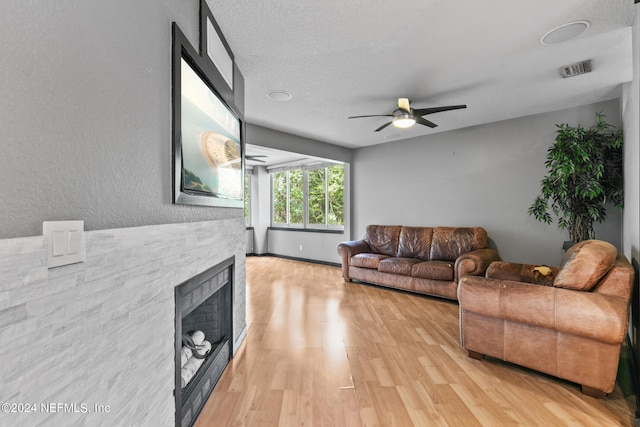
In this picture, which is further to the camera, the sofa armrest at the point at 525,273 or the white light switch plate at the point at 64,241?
the sofa armrest at the point at 525,273

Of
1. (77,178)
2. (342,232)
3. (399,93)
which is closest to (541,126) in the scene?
(399,93)

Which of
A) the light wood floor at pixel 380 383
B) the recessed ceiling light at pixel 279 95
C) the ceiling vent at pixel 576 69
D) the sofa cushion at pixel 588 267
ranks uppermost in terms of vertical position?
the ceiling vent at pixel 576 69

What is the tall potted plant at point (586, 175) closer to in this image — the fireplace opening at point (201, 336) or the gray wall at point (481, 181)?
the gray wall at point (481, 181)

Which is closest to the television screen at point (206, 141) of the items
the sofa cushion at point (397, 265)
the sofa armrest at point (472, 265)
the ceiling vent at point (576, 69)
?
the sofa cushion at point (397, 265)

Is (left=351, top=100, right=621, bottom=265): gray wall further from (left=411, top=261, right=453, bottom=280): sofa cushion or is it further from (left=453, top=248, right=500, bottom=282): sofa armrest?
→ (left=411, top=261, right=453, bottom=280): sofa cushion

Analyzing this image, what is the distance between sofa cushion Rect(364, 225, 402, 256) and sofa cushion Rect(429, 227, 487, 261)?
0.67m

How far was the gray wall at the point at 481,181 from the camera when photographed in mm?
4086

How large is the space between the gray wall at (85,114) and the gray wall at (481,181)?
4637 millimetres

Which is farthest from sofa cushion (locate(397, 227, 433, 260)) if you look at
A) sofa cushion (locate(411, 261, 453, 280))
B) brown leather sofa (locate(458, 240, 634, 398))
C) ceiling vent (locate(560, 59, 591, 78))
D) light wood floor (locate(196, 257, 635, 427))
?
ceiling vent (locate(560, 59, 591, 78))

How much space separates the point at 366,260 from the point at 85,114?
4.38 meters

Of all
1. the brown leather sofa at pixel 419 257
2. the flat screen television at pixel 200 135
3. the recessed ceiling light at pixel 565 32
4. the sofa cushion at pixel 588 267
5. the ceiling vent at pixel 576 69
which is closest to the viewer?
the flat screen television at pixel 200 135

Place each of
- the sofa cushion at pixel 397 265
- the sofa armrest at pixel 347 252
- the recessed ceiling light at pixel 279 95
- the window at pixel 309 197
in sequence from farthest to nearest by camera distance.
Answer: the window at pixel 309 197
the sofa armrest at pixel 347 252
the sofa cushion at pixel 397 265
the recessed ceiling light at pixel 279 95

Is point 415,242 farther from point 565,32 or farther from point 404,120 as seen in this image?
point 565,32

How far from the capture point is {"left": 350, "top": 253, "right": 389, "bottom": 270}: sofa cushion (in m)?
4.80
